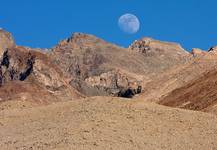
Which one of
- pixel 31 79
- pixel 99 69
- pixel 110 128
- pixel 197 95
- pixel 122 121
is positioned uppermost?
pixel 99 69

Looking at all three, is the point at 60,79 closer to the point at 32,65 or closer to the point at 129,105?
the point at 32,65

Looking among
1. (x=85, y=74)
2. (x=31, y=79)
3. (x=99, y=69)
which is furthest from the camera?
(x=99, y=69)

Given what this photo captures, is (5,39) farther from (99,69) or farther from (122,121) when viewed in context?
(122,121)

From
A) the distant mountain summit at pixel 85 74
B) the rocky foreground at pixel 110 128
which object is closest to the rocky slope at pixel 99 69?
the distant mountain summit at pixel 85 74

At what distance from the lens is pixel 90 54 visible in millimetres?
194375

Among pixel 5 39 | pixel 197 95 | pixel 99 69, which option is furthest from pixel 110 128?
pixel 5 39

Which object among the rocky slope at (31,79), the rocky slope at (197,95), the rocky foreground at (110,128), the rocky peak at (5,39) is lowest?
the rocky foreground at (110,128)

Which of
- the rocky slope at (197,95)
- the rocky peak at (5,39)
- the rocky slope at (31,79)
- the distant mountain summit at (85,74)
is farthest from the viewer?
the rocky peak at (5,39)

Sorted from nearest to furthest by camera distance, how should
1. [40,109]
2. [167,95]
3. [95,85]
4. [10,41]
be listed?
[40,109], [167,95], [95,85], [10,41]

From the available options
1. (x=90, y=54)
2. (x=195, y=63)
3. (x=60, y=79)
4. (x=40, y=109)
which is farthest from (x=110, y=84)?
(x=40, y=109)

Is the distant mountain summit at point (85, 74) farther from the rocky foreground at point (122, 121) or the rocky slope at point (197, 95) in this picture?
the rocky foreground at point (122, 121)

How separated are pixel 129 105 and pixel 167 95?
26.9 metres

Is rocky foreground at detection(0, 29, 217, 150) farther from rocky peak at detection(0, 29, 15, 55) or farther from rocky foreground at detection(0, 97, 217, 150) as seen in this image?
rocky peak at detection(0, 29, 15, 55)

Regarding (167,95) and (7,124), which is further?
(167,95)
